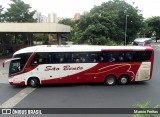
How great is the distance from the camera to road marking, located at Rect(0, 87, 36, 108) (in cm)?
1229

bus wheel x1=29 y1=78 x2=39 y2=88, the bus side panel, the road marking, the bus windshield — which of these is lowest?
the road marking

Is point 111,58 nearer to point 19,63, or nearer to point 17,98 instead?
point 19,63

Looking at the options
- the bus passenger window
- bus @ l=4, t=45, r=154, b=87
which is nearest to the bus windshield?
bus @ l=4, t=45, r=154, b=87

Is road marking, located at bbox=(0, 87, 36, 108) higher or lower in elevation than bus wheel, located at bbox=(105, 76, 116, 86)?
lower

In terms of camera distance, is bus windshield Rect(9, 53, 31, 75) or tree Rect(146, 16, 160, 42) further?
tree Rect(146, 16, 160, 42)

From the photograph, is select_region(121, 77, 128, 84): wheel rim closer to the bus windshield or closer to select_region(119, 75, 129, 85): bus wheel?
select_region(119, 75, 129, 85): bus wheel

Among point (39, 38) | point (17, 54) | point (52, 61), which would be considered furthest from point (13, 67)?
point (39, 38)

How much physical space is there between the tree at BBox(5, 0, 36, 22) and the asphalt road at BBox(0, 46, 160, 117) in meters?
39.7

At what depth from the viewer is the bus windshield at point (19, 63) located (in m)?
15.9

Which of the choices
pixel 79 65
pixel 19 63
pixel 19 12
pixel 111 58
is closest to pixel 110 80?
pixel 111 58

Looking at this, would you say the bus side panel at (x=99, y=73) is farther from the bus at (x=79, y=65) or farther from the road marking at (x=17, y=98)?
the road marking at (x=17, y=98)

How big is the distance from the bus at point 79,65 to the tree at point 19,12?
40204 millimetres

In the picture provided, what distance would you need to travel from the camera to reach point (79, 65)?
16.4 metres

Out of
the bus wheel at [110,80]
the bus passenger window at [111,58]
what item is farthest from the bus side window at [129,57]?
the bus wheel at [110,80]
